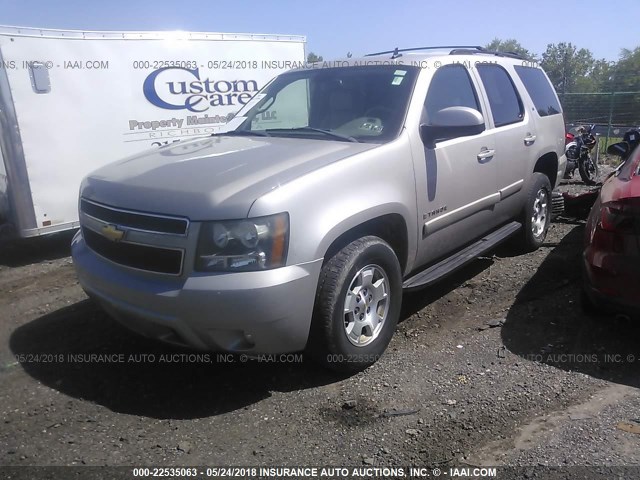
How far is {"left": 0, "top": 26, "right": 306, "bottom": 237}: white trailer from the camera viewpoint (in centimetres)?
609

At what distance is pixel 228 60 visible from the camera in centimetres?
792

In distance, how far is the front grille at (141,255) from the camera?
3007 millimetres

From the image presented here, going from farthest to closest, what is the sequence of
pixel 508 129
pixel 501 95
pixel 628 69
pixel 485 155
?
pixel 628 69 → pixel 501 95 → pixel 508 129 → pixel 485 155

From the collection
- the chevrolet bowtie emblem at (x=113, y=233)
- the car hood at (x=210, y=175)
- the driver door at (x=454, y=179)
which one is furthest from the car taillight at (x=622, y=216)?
the chevrolet bowtie emblem at (x=113, y=233)

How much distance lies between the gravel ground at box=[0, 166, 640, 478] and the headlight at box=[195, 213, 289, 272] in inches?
36.2

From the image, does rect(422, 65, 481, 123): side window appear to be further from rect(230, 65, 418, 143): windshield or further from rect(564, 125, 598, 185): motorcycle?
rect(564, 125, 598, 185): motorcycle

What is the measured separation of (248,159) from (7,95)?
3.93 meters

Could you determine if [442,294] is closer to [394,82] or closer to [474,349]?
[474,349]

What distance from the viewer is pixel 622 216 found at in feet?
12.0

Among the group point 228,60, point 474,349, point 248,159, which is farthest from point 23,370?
point 228,60

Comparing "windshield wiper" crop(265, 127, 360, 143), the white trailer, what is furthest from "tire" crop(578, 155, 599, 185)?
"windshield wiper" crop(265, 127, 360, 143)

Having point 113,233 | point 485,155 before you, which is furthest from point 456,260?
point 113,233

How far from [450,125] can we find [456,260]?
117cm

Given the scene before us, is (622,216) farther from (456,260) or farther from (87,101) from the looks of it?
(87,101)
